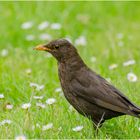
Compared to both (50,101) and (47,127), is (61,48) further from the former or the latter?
(47,127)

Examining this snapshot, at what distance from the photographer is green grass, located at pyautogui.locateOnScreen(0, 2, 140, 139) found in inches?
255

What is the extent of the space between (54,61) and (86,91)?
2.78 m

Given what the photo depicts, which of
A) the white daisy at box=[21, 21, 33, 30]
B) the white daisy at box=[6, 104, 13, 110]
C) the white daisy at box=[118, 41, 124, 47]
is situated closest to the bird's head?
the white daisy at box=[6, 104, 13, 110]

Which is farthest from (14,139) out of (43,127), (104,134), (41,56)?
(41,56)

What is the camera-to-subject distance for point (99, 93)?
259 inches

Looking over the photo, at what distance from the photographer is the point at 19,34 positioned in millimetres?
10555

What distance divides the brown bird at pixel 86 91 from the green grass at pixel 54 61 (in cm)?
17

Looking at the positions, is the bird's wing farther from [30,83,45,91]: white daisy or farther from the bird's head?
[30,83,45,91]: white daisy

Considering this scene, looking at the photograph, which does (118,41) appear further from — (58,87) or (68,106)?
(68,106)

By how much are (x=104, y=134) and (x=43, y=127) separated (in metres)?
0.58

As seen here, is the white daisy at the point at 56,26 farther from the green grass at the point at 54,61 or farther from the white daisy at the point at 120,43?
the white daisy at the point at 120,43

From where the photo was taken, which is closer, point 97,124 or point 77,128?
point 77,128

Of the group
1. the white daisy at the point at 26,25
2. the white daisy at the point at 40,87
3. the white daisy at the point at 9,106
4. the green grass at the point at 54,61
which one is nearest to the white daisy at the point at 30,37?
the green grass at the point at 54,61

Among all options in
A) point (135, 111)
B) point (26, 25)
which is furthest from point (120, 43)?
point (135, 111)
